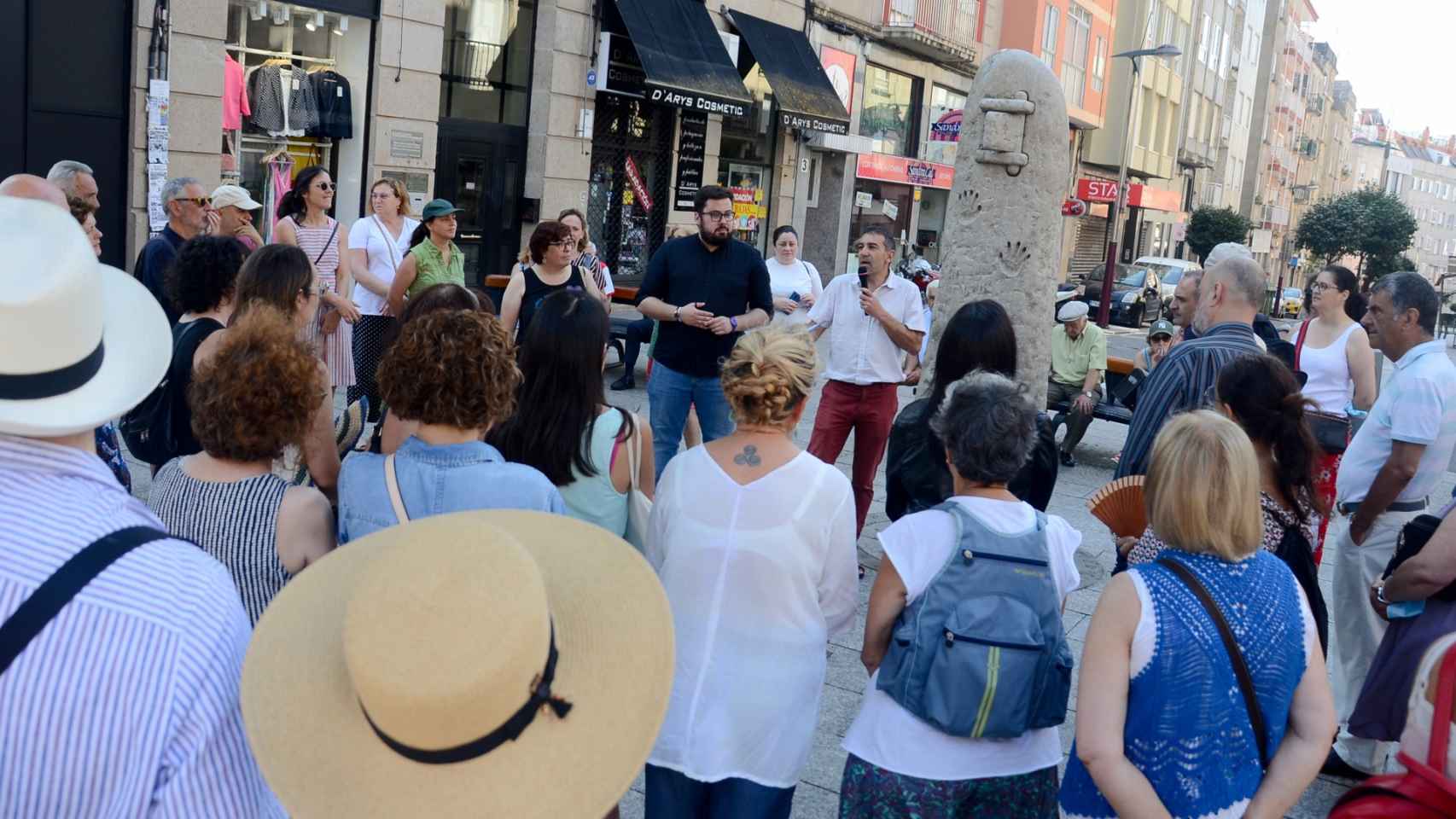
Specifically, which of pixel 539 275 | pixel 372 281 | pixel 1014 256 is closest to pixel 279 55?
pixel 372 281

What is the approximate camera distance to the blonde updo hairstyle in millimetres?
2941

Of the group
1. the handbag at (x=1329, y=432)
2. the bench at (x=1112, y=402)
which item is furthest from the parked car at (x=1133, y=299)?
the handbag at (x=1329, y=432)

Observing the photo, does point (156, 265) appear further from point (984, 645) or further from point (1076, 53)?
point (1076, 53)

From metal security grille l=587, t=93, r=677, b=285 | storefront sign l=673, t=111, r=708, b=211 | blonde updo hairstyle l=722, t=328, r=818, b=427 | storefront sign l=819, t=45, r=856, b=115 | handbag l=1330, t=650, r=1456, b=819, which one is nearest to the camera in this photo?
handbag l=1330, t=650, r=1456, b=819

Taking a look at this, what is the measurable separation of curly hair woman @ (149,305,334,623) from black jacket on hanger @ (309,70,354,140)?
34.8 ft

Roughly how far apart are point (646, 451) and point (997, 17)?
94.2 ft

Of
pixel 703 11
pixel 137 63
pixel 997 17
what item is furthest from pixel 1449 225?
pixel 137 63

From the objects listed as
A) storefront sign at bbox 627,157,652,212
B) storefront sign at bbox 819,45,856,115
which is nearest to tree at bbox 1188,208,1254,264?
storefront sign at bbox 819,45,856,115

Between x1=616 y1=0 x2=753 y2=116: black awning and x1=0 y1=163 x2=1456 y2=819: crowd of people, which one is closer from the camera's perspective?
x1=0 y1=163 x2=1456 y2=819: crowd of people

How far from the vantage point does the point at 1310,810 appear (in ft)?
A: 14.0

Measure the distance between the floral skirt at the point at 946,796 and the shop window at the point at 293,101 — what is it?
1044 centimetres

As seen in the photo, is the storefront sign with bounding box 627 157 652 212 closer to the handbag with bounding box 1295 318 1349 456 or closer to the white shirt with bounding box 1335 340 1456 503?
the handbag with bounding box 1295 318 1349 456

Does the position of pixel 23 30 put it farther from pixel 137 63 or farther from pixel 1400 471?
pixel 1400 471

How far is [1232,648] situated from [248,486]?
2129 mm
